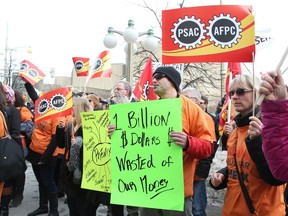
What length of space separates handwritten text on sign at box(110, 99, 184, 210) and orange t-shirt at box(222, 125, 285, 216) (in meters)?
0.40

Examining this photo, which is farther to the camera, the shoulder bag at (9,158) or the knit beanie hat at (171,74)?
the shoulder bag at (9,158)

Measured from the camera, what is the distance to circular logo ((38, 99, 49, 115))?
5.03 m

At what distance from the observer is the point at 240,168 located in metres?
2.51

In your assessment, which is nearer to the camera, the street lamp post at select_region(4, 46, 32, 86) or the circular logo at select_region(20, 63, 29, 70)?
the circular logo at select_region(20, 63, 29, 70)

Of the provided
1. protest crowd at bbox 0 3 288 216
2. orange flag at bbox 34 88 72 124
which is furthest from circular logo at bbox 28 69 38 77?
protest crowd at bbox 0 3 288 216

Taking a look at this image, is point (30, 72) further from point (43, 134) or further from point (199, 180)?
point (199, 180)

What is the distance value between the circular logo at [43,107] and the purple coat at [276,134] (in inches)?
150

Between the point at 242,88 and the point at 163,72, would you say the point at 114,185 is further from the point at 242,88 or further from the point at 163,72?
the point at 242,88

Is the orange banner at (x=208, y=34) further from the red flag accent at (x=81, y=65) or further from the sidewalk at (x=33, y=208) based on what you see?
the red flag accent at (x=81, y=65)

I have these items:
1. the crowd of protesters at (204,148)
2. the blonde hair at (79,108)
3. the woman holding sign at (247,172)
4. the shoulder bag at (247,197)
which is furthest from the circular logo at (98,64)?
the shoulder bag at (247,197)

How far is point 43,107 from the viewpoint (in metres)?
5.05

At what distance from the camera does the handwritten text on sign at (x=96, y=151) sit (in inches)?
145

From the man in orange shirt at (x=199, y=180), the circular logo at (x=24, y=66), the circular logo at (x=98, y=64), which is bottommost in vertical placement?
the man in orange shirt at (x=199, y=180)

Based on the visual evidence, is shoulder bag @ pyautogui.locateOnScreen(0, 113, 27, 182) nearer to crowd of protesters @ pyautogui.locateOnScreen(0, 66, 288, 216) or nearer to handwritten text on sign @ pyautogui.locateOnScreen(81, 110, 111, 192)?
crowd of protesters @ pyautogui.locateOnScreen(0, 66, 288, 216)
